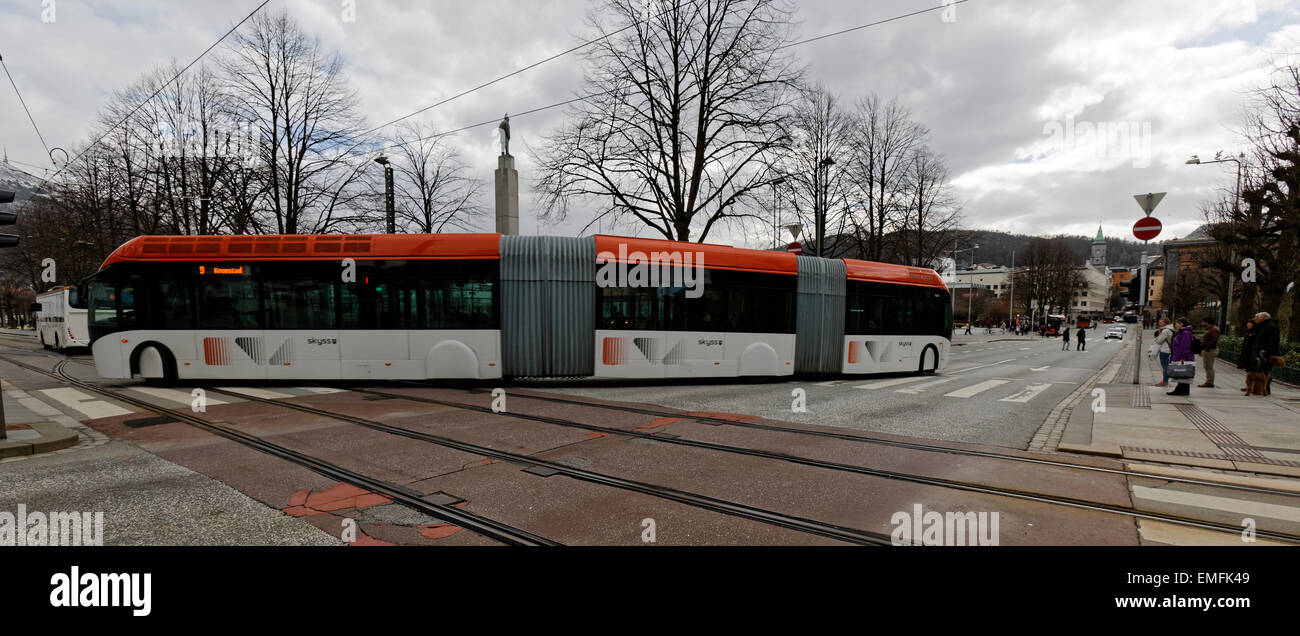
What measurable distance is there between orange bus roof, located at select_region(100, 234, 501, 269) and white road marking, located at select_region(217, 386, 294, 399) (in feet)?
8.88

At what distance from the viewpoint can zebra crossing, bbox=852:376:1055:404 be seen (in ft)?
37.2

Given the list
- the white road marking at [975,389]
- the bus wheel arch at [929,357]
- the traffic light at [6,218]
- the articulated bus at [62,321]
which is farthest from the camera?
the articulated bus at [62,321]

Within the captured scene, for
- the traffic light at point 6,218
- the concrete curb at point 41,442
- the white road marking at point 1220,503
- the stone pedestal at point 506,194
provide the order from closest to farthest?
the white road marking at point 1220,503 → the concrete curb at point 41,442 → the traffic light at point 6,218 → the stone pedestal at point 506,194

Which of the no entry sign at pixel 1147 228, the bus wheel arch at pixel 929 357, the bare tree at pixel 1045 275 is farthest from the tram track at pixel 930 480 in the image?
the bare tree at pixel 1045 275

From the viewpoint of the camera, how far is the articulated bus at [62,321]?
860 inches

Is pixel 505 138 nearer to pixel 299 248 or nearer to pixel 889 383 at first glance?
pixel 299 248

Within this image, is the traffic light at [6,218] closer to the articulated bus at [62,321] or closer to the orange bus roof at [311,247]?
the orange bus roof at [311,247]

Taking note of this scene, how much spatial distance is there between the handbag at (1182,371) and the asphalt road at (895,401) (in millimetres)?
1905

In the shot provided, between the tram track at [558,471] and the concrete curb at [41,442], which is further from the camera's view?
the concrete curb at [41,442]

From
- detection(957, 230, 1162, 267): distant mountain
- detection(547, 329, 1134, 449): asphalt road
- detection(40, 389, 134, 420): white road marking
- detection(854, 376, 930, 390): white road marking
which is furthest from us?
detection(957, 230, 1162, 267): distant mountain

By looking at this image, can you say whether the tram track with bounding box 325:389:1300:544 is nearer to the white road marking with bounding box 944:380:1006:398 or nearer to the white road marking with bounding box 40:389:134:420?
the white road marking with bounding box 944:380:1006:398

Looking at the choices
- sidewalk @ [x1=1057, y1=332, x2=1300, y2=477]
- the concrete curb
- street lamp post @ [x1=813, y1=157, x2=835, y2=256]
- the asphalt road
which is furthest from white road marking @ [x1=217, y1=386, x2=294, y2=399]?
street lamp post @ [x1=813, y1=157, x2=835, y2=256]
